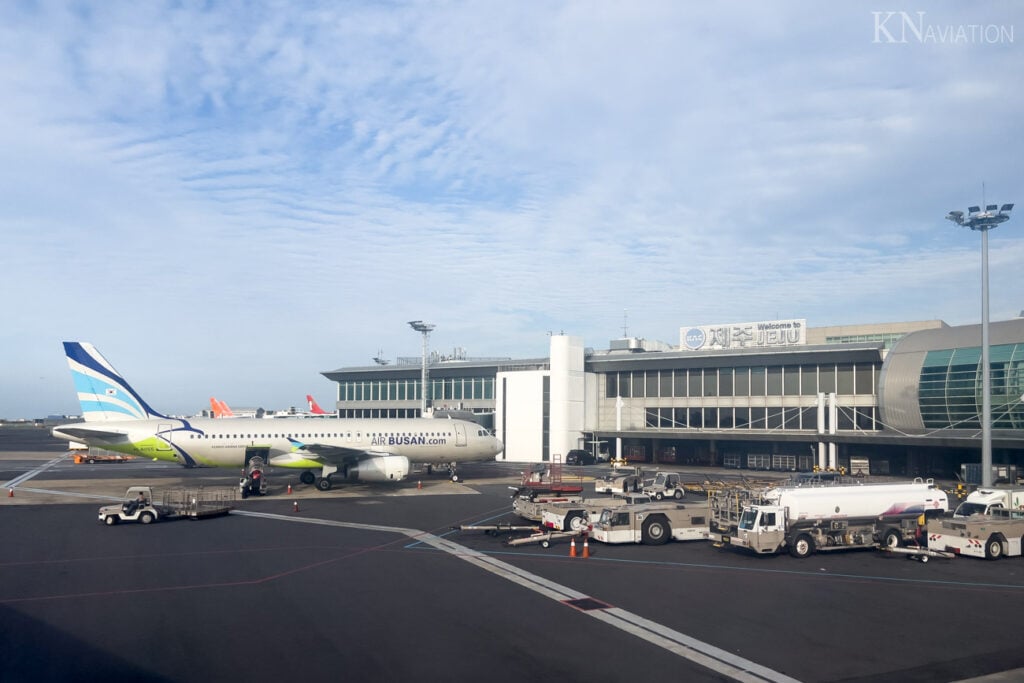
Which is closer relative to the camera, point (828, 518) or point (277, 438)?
point (828, 518)

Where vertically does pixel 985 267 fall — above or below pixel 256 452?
above

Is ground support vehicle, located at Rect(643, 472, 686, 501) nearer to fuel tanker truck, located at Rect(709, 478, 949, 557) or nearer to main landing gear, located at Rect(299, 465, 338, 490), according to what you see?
fuel tanker truck, located at Rect(709, 478, 949, 557)

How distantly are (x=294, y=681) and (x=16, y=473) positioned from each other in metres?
61.5

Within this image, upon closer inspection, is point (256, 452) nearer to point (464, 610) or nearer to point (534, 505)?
point (534, 505)

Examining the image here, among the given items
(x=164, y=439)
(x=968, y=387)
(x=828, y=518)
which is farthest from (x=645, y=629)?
(x=968, y=387)

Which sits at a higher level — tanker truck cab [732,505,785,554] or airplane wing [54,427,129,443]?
airplane wing [54,427,129,443]

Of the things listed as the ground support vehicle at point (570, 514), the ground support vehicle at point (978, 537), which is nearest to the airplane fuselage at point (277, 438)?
the ground support vehicle at point (570, 514)

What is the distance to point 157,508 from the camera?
37312 millimetres

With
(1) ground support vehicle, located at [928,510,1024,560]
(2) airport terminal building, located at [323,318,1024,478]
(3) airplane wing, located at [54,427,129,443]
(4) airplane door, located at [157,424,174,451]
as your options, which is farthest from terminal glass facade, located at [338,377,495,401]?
(1) ground support vehicle, located at [928,510,1024,560]

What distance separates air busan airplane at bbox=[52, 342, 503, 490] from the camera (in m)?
50.0

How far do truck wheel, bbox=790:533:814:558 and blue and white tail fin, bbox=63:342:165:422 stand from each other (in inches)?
1719

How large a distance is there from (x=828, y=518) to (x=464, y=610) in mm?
17421

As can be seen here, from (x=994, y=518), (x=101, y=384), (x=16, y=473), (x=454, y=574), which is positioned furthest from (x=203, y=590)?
(x=16, y=473)

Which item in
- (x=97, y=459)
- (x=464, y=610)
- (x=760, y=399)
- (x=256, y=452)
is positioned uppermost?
(x=760, y=399)
